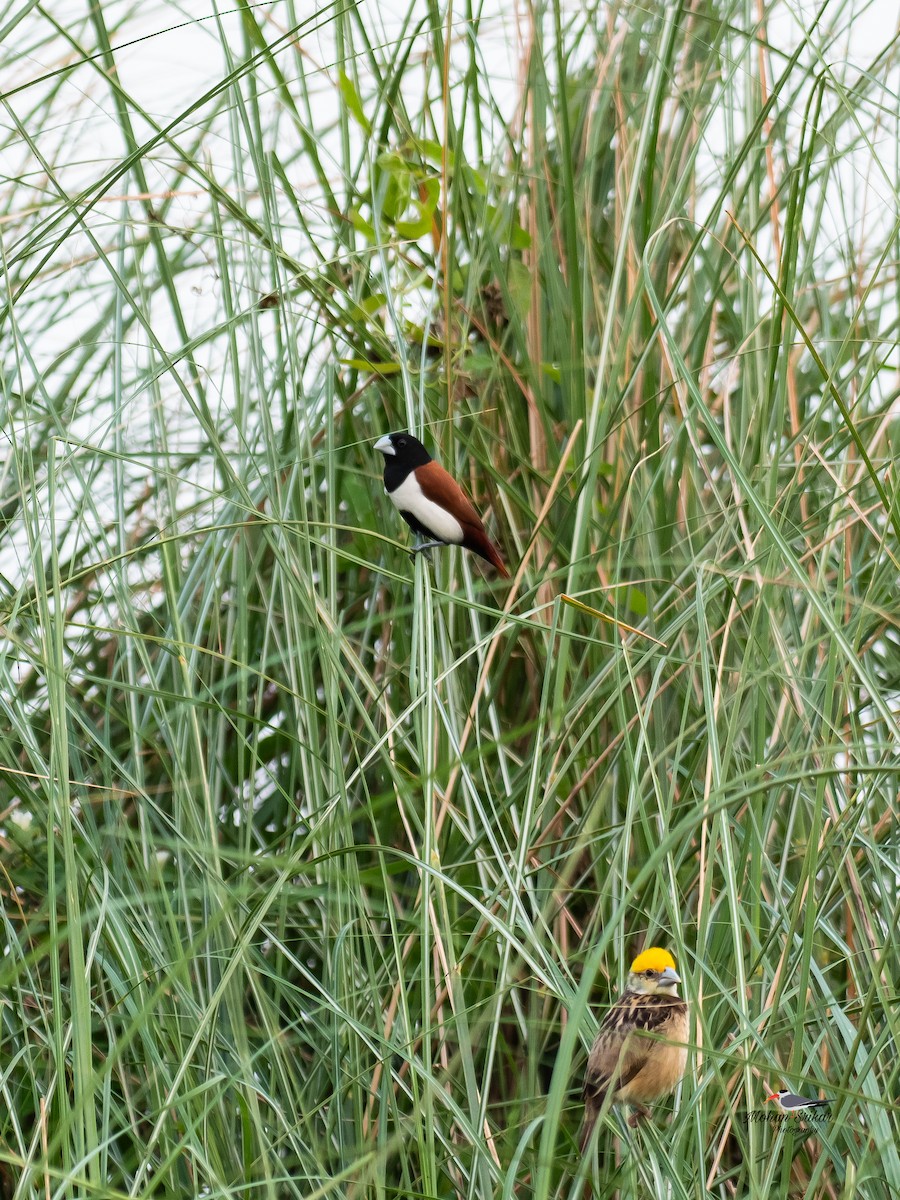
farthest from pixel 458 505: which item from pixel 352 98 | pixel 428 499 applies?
pixel 352 98

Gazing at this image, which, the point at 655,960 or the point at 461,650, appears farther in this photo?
the point at 461,650

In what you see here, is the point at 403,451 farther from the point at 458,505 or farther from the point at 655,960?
the point at 655,960

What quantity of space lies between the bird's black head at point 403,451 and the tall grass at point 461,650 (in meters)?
0.04

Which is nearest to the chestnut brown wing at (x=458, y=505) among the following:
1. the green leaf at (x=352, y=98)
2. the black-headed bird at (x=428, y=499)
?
the black-headed bird at (x=428, y=499)

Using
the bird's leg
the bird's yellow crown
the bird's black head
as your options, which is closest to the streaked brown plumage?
the bird's yellow crown

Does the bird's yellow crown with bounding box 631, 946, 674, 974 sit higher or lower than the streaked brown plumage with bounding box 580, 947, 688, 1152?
higher

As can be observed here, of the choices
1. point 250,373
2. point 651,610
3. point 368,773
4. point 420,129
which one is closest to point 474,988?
point 368,773

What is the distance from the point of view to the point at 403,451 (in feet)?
5.80

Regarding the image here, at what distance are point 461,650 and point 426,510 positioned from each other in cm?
20

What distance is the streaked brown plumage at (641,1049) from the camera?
1212mm

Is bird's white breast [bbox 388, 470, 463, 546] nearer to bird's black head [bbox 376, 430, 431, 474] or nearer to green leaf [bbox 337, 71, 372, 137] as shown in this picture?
bird's black head [bbox 376, 430, 431, 474]

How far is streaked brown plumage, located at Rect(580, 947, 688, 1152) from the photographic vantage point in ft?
3.98

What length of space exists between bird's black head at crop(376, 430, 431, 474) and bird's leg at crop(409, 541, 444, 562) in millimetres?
101

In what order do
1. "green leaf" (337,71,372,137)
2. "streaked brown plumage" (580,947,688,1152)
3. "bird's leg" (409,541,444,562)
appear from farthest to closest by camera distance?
"green leaf" (337,71,372,137) → "bird's leg" (409,541,444,562) → "streaked brown plumage" (580,947,688,1152)
